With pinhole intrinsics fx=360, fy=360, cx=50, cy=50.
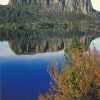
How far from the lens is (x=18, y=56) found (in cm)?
11988

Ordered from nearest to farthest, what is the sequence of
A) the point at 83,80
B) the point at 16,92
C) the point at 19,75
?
the point at 83,80
the point at 16,92
the point at 19,75

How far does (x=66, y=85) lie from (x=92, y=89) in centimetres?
272

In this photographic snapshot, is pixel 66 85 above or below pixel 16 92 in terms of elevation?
above

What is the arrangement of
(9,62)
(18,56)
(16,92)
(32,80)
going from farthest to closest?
1. (18,56)
2. (9,62)
3. (32,80)
4. (16,92)

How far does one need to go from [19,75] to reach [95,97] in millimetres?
50307

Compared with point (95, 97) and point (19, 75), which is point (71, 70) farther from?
point (19, 75)

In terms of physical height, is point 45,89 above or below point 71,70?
below

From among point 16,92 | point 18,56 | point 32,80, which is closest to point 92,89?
point 16,92

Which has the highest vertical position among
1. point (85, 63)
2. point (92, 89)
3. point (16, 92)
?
point (85, 63)

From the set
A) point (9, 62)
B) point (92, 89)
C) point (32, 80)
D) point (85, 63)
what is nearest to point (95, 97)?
point (92, 89)

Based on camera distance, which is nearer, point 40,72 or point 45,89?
point 45,89

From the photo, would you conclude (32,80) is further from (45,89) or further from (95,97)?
(95,97)

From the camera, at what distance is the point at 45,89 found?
236 feet

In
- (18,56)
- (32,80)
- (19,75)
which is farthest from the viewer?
(18,56)
